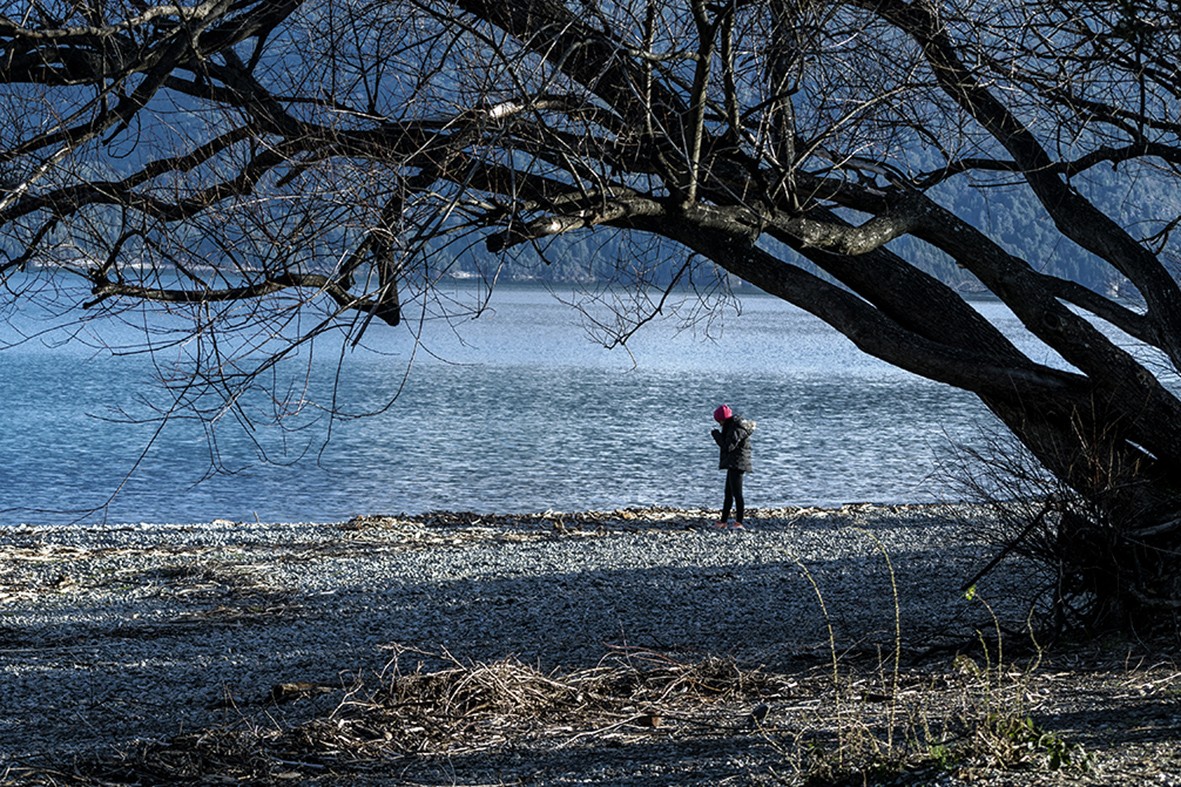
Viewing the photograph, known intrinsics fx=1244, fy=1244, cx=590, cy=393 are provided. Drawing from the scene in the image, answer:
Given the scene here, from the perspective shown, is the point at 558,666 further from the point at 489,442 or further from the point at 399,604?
the point at 489,442

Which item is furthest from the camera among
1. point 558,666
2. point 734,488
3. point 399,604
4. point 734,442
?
point 734,488

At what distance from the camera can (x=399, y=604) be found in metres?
12.7

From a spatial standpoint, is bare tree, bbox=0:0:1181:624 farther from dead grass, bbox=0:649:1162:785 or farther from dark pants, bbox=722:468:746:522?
dark pants, bbox=722:468:746:522

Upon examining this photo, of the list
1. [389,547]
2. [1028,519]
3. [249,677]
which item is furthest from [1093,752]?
[389,547]

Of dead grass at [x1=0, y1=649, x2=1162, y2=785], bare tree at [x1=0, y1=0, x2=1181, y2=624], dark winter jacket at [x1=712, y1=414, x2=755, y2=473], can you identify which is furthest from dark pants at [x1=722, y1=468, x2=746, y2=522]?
dead grass at [x1=0, y1=649, x2=1162, y2=785]

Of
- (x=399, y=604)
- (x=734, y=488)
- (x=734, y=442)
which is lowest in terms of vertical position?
(x=399, y=604)

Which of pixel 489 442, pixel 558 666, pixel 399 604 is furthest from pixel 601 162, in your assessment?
pixel 489 442

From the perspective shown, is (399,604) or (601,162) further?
(399,604)

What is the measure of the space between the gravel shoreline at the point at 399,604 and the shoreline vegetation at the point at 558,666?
0.05 metres

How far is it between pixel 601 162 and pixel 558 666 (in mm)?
3921

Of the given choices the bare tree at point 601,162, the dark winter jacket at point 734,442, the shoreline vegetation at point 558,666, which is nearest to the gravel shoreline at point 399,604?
the shoreline vegetation at point 558,666

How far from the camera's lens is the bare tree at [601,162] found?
6418mm

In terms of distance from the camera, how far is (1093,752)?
4590 mm

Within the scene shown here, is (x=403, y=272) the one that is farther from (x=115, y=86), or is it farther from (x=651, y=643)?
(x=651, y=643)
